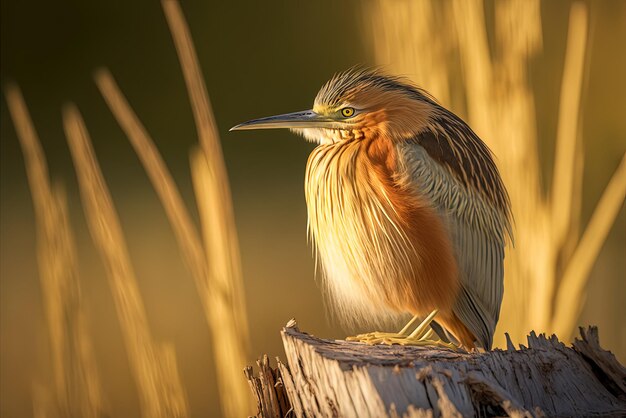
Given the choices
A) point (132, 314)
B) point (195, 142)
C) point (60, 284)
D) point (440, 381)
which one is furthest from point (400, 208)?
point (195, 142)

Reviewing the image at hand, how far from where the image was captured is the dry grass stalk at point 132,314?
238 centimetres

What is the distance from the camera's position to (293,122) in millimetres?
2094

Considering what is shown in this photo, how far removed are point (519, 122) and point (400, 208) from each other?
60 centimetres

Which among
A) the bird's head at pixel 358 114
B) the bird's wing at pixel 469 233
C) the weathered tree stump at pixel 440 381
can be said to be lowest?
the weathered tree stump at pixel 440 381

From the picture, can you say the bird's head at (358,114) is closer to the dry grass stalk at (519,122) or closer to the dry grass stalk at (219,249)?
the dry grass stalk at (219,249)

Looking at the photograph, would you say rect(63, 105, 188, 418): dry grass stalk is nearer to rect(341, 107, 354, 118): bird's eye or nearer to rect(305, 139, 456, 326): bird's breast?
rect(305, 139, 456, 326): bird's breast

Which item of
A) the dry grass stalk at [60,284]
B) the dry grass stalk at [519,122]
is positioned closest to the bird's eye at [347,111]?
the dry grass stalk at [519,122]

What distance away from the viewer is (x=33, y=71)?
4.05m

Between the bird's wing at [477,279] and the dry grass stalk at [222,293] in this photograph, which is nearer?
the bird's wing at [477,279]

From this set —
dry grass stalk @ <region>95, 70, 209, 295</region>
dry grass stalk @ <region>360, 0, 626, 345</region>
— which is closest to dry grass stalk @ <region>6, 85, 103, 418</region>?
dry grass stalk @ <region>95, 70, 209, 295</region>

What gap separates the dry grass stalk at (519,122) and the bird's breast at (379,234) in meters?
0.47

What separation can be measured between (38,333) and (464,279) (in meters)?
2.04

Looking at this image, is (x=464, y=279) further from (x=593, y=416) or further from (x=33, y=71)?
(x=33, y=71)

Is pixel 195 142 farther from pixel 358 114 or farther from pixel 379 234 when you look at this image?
pixel 379 234
